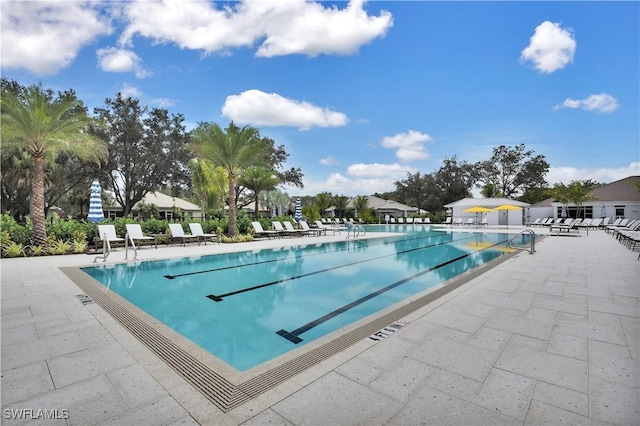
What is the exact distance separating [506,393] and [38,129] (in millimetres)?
13854

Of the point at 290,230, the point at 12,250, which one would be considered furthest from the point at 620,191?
the point at 12,250

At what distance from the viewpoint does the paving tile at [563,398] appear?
223 cm

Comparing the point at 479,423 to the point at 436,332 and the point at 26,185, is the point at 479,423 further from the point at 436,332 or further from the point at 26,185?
the point at 26,185

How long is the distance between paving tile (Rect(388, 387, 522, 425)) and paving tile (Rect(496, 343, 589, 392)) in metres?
0.80

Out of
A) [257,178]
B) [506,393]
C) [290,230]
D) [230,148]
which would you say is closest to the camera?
[506,393]

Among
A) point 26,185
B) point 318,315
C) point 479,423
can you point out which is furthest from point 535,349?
point 26,185

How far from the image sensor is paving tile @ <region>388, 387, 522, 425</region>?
2076 mm

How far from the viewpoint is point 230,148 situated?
633 inches

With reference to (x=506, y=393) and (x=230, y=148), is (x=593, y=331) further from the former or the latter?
(x=230, y=148)

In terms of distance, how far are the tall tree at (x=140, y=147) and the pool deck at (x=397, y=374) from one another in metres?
25.9

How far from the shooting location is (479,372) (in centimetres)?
274

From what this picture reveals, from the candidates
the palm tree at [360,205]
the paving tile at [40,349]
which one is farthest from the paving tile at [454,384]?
the palm tree at [360,205]

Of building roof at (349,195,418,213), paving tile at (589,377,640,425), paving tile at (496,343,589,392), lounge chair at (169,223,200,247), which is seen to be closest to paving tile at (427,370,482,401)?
paving tile at (496,343,589,392)

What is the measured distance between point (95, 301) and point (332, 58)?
1794 centimetres
